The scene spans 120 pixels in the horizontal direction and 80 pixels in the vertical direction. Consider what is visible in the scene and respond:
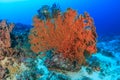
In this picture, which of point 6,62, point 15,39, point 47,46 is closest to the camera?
point 6,62

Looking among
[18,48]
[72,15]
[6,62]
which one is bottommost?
[6,62]

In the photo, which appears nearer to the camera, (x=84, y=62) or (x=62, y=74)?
(x=62, y=74)

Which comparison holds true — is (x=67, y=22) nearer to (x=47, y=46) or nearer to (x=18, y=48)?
(x=47, y=46)

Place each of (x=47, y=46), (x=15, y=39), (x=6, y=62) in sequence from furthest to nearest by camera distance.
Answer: (x=15, y=39), (x=47, y=46), (x=6, y=62)

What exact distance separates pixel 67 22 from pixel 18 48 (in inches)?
95.1

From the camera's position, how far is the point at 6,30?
33.7ft

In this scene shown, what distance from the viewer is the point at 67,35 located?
1000 cm

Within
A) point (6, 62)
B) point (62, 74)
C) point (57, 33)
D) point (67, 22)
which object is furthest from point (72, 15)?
point (6, 62)

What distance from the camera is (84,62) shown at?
1078 cm

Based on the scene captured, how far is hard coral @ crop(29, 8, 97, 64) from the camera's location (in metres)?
10.0

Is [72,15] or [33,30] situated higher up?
[72,15]

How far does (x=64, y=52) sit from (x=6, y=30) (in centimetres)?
259

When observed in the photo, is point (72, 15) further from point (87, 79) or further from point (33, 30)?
point (87, 79)

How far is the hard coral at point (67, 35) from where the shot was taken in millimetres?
10031
